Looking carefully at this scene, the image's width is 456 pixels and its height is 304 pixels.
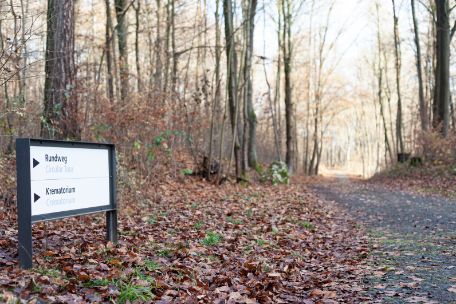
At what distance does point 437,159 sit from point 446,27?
6.16 meters

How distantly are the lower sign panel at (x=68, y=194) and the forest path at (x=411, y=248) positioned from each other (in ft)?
11.3

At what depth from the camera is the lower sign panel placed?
5.08 m

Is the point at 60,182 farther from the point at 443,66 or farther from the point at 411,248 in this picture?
the point at 443,66

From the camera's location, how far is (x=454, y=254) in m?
6.87

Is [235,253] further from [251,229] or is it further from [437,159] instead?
[437,159]

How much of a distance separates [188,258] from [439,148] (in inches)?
734

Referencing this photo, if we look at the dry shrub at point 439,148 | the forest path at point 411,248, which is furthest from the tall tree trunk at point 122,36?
the dry shrub at point 439,148

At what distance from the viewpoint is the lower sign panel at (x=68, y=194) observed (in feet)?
16.7

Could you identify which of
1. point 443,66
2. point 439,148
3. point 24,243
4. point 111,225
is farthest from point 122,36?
point 24,243

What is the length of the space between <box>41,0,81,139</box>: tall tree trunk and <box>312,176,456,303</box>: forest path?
22.7 feet

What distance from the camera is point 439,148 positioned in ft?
71.8

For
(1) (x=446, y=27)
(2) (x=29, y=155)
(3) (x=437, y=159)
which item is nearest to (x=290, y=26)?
(1) (x=446, y=27)

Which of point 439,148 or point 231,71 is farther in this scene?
point 439,148

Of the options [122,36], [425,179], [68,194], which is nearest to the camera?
[68,194]
